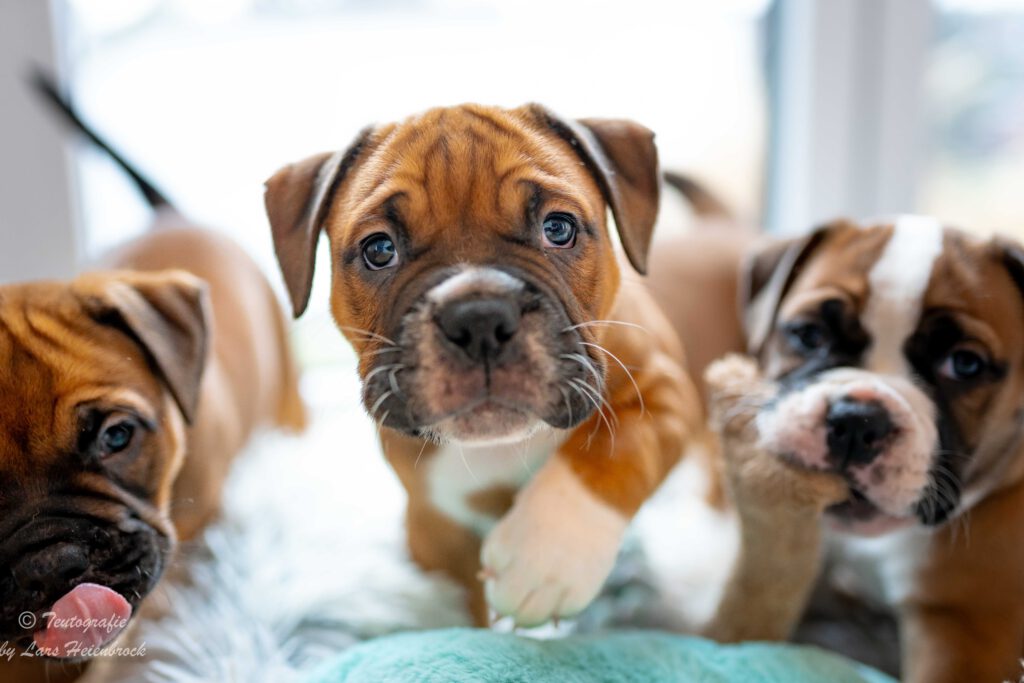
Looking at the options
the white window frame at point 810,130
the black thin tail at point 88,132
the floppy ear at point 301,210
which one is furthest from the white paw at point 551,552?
the white window frame at point 810,130

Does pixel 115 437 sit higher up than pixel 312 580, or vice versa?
pixel 115 437

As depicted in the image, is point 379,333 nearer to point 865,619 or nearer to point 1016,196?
point 865,619

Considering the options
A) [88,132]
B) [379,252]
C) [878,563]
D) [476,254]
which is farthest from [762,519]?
[88,132]

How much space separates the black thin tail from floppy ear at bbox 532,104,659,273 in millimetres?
1472

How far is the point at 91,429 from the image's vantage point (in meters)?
1.56

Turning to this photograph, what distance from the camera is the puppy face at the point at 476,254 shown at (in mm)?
1337

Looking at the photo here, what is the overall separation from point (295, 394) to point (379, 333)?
4.33 feet

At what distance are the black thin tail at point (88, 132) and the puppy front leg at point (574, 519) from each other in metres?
1.66

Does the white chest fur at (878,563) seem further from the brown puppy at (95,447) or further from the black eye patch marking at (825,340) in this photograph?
the brown puppy at (95,447)

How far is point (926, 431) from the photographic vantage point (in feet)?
5.40

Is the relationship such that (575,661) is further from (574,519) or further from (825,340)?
(825,340)

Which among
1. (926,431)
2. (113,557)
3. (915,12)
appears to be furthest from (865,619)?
(915,12)

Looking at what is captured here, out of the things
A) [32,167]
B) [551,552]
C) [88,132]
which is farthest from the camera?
[32,167]

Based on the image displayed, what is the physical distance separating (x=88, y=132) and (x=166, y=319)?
1034 millimetres
